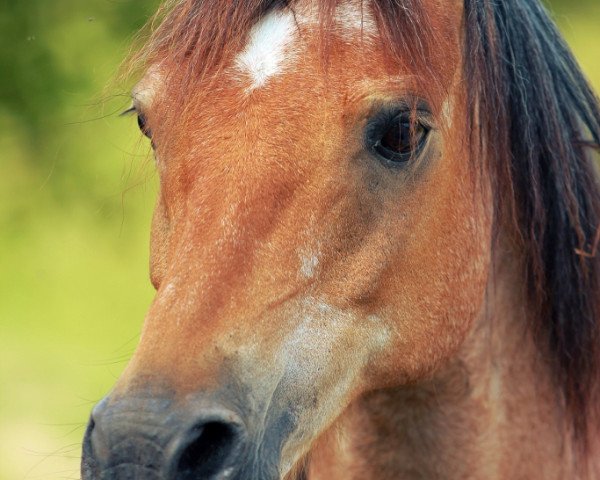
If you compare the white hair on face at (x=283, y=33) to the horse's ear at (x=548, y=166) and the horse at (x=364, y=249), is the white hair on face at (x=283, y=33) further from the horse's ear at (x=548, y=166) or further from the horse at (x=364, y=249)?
the horse's ear at (x=548, y=166)

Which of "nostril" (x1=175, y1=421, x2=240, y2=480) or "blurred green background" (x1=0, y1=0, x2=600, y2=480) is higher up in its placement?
"nostril" (x1=175, y1=421, x2=240, y2=480)

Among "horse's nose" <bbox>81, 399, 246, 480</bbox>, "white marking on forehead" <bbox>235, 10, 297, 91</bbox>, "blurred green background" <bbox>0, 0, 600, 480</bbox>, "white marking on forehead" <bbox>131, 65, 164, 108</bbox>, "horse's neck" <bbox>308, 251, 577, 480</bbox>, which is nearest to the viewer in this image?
"horse's nose" <bbox>81, 399, 246, 480</bbox>

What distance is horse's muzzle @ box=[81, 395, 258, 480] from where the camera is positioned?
66.3 inches

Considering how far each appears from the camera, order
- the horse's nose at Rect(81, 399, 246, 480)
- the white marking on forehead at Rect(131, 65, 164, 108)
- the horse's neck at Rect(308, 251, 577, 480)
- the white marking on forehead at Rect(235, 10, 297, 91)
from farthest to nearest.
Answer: the horse's neck at Rect(308, 251, 577, 480)
the white marking on forehead at Rect(131, 65, 164, 108)
the white marking on forehead at Rect(235, 10, 297, 91)
the horse's nose at Rect(81, 399, 246, 480)

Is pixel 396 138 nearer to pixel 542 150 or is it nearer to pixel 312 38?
pixel 312 38

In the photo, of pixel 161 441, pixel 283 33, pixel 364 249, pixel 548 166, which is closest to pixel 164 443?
pixel 161 441

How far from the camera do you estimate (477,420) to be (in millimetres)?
2449

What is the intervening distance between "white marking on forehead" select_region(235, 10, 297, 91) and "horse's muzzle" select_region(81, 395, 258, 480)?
782mm

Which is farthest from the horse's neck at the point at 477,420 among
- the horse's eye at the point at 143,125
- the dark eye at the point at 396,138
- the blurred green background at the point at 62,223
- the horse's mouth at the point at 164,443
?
the blurred green background at the point at 62,223

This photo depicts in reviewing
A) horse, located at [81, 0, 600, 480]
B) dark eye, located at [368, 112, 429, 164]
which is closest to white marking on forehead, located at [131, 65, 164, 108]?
horse, located at [81, 0, 600, 480]

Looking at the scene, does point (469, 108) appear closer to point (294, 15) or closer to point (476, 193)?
point (476, 193)

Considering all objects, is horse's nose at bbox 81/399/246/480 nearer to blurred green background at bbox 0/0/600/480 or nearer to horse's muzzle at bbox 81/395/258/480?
horse's muzzle at bbox 81/395/258/480

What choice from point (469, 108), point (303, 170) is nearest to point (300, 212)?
point (303, 170)

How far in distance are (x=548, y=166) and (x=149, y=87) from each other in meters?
1.13
